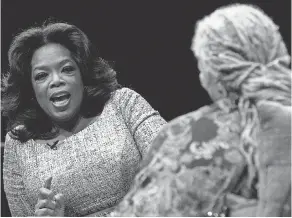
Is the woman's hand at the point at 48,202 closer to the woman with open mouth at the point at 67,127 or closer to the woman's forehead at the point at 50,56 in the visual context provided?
the woman with open mouth at the point at 67,127

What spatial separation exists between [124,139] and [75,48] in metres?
0.27

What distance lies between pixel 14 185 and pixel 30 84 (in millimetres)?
265

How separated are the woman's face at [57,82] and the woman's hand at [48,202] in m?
0.20

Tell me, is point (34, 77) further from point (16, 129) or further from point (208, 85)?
point (208, 85)

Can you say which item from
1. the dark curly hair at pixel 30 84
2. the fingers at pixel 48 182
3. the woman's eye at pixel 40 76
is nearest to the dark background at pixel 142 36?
the dark curly hair at pixel 30 84

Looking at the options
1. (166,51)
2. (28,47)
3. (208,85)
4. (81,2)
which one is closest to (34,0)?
(81,2)

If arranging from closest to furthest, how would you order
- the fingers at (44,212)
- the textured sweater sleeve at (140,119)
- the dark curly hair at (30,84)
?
1. the fingers at (44,212)
2. the textured sweater sleeve at (140,119)
3. the dark curly hair at (30,84)

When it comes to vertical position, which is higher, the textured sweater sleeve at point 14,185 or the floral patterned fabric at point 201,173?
the floral patterned fabric at point 201,173

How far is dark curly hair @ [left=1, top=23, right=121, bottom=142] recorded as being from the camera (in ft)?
5.42

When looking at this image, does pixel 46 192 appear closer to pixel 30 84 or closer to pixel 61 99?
pixel 61 99

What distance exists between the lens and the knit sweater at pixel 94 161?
5.09 feet

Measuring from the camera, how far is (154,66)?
1876mm

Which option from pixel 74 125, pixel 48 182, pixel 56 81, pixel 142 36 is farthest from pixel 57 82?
pixel 142 36

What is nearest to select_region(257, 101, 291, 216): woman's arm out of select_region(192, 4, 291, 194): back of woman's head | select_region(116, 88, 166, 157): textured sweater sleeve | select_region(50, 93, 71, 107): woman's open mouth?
select_region(192, 4, 291, 194): back of woman's head
